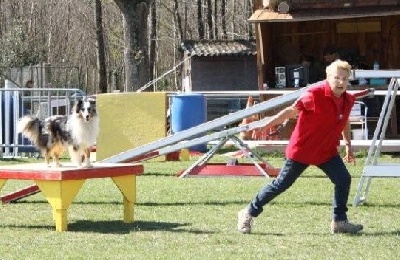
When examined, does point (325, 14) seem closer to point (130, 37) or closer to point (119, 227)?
point (130, 37)

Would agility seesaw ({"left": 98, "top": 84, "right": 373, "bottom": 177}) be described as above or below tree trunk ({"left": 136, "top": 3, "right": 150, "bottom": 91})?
below

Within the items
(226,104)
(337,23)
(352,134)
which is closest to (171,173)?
(352,134)

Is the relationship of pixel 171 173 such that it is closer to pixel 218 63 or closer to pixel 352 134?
pixel 352 134

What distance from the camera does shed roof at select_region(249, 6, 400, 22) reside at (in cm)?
2444

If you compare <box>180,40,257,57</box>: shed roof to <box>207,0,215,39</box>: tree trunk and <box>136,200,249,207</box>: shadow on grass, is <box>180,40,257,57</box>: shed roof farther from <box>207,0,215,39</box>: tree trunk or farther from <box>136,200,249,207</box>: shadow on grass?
<box>136,200,249,207</box>: shadow on grass

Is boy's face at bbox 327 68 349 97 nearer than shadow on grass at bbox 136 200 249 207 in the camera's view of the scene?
Yes

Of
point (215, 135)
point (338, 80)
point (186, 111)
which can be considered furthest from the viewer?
point (186, 111)

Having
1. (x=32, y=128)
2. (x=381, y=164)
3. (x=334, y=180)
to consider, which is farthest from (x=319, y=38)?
(x=334, y=180)

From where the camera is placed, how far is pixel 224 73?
38.6 metres

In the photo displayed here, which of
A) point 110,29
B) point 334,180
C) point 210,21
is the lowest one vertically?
point 334,180

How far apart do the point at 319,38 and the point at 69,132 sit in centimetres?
1658

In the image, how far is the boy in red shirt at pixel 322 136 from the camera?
9.94 meters

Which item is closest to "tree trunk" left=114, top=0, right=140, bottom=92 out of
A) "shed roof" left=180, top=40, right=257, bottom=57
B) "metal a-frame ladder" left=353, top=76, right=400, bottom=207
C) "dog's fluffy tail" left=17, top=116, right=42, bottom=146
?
"shed roof" left=180, top=40, right=257, bottom=57

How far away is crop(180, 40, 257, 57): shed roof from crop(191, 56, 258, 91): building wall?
0.36 metres
